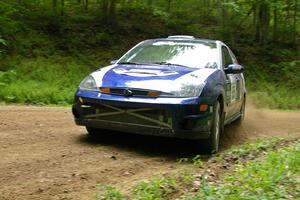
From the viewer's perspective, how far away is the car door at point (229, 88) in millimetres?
7387

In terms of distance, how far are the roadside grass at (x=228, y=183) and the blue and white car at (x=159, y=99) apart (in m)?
0.60

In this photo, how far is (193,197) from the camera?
4.14 meters

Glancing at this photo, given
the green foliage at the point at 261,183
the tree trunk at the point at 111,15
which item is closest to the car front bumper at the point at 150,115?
the green foliage at the point at 261,183

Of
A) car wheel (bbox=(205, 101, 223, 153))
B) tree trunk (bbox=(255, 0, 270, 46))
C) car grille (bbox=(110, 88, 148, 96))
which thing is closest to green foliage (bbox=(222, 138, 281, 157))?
car wheel (bbox=(205, 101, 223, 153))

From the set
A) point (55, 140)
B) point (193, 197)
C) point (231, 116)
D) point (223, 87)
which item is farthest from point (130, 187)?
point (231, 116)

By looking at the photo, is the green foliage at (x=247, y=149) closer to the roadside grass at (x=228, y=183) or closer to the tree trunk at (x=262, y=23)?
the roadside grass at (x=228, y=183)

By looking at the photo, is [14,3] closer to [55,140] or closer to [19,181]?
[55,140]

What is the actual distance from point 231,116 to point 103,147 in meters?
2.63

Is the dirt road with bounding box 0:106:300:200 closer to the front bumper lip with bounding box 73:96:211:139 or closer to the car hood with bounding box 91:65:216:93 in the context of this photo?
the front bumper lip with bounding box 73:96:211:139

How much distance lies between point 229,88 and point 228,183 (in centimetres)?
310

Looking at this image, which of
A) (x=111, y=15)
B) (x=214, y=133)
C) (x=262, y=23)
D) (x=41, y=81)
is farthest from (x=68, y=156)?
(x=262, y=23)

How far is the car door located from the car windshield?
0.31m

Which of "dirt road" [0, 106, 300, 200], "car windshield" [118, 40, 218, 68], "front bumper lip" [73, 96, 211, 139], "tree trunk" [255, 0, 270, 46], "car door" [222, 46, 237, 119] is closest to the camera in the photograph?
"dirt road" [0, 106, 300, 200]

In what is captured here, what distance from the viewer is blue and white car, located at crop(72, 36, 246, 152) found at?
604 cm
